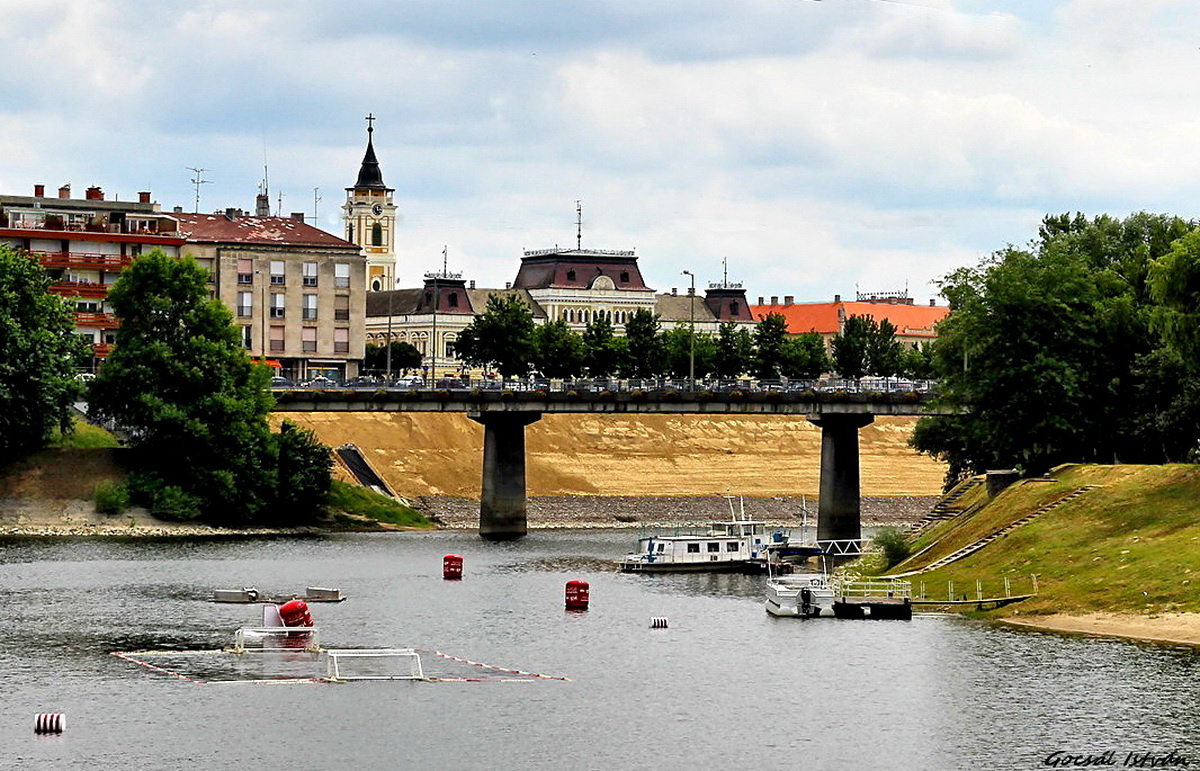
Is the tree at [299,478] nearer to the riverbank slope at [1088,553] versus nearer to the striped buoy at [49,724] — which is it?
the riverbank slope at [1088,553]

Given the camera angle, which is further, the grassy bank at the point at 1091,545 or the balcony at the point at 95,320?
the balcony at the point at 95,320

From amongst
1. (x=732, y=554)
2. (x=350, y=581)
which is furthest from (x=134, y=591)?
(x=732, y=554)

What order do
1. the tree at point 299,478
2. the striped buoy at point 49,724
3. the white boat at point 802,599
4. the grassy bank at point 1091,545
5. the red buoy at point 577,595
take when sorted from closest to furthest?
the striped buoy at point 49,724 < the grassy bank at point 1091,545 < the white boat at point 802,599 < the red buoy at point 577,595 < the tree at point 299,478

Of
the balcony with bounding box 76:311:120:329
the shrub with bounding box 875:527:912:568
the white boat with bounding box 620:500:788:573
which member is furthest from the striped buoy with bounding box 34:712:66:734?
the balcony with bounding box 76:311:120:329

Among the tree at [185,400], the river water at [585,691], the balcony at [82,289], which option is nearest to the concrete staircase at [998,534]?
the river water at [585,691]

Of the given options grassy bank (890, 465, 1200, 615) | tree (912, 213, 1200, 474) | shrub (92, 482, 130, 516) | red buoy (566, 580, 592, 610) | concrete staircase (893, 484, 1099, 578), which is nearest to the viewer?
grassy bank (890, 465, 1200, 615)

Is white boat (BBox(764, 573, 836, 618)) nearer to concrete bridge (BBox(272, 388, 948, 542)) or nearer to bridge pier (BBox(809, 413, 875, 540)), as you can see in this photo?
bridge pier (BBox(809, 413, 875, 540))

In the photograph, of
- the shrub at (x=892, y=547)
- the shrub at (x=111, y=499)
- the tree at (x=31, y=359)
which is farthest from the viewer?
the shrub at (x=111, y=499)

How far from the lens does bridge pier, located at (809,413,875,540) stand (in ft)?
528

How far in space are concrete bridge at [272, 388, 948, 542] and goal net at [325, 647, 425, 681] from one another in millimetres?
77184

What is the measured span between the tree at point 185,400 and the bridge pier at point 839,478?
38.4 meters

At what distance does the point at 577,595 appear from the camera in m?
109

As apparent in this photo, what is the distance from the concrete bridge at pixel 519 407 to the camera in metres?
166

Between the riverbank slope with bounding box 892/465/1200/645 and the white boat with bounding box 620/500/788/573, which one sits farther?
the white boat with bounding box 620/500/788/573
